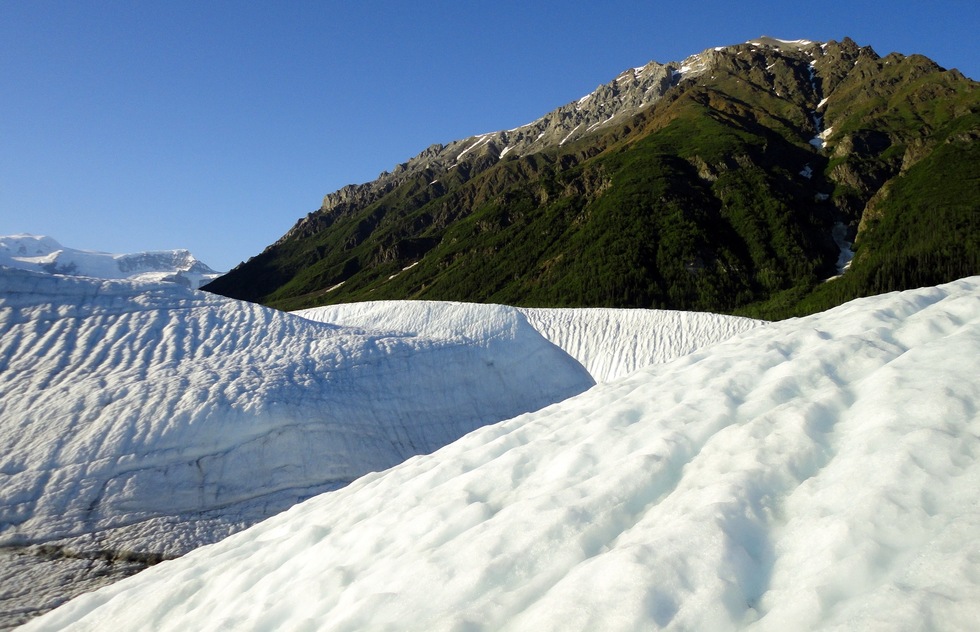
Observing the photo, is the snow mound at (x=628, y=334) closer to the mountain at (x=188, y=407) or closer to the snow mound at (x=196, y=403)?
the mountain at (x=188, y=407)

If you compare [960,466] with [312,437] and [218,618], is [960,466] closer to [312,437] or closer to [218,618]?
[218,618]

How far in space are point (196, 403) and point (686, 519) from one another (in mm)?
15337

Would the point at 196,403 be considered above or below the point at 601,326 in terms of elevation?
below

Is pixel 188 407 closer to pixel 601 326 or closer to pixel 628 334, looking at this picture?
pixel 601 326

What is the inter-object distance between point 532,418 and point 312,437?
9.74 metres

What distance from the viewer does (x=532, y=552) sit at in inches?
215

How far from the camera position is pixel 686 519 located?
16.6 feet

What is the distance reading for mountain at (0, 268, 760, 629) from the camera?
44.3 feet

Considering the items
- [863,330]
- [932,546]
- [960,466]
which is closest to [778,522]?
[932,546]

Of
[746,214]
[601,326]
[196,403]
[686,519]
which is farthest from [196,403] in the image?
[746,214]

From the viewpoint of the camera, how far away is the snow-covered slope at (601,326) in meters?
27.0

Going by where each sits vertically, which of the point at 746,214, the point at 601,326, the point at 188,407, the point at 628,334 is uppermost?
the point at 746,214

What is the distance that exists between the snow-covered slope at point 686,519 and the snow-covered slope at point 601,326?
17.7 metres

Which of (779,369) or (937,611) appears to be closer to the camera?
(937,611)
